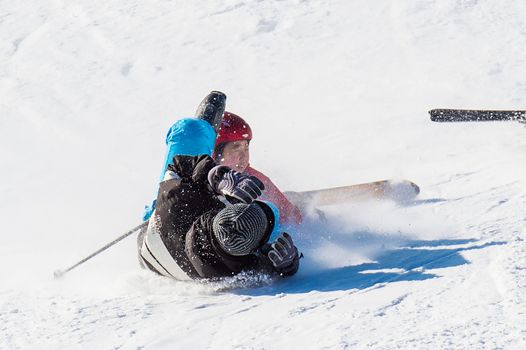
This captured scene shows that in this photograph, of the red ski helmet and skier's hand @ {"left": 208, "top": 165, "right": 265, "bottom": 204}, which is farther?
the red ski helmet

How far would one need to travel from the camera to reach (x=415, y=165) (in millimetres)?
7113

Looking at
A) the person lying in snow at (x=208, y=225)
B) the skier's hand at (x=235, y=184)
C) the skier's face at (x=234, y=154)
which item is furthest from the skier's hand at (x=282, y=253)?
the skier's face at (x=234, y=154)

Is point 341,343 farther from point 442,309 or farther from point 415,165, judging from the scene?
point 415,165

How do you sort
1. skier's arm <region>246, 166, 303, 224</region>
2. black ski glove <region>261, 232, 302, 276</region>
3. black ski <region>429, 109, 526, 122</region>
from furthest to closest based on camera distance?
black ski <region>429, 109, 526, 122</region> → skier's arm <region>246, 166, 303, 224</region> → black ski glove <region>261, 232, 302, 276</region>

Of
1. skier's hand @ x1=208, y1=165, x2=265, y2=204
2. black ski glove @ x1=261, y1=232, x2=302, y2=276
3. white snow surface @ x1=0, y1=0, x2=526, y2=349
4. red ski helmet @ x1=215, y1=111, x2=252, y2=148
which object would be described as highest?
skier's hand @ x1=208, y1=165, x2=265, y2=204

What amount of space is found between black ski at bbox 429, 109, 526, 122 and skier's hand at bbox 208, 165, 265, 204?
2199 millimetres

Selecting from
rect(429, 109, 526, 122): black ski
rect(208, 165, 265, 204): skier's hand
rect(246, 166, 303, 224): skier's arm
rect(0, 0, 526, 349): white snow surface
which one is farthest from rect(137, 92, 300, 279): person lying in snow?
rect(429, 109, 526, 122): black ski

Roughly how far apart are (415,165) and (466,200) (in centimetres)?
144

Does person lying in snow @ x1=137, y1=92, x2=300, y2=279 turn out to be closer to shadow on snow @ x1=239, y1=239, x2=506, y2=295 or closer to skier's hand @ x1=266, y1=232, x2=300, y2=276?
skier's hand @ x1=266, y1=232, x2=300, y2=276

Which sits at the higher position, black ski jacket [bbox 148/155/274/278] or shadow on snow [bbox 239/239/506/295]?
black ski jacket [bbox 148/155/274/278]

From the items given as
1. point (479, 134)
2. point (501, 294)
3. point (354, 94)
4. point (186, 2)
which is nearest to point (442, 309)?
point (501, 294)

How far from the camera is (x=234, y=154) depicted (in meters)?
5.69

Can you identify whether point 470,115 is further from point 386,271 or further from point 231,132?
point 386,271

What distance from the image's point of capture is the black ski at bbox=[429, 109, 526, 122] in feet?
19.9
